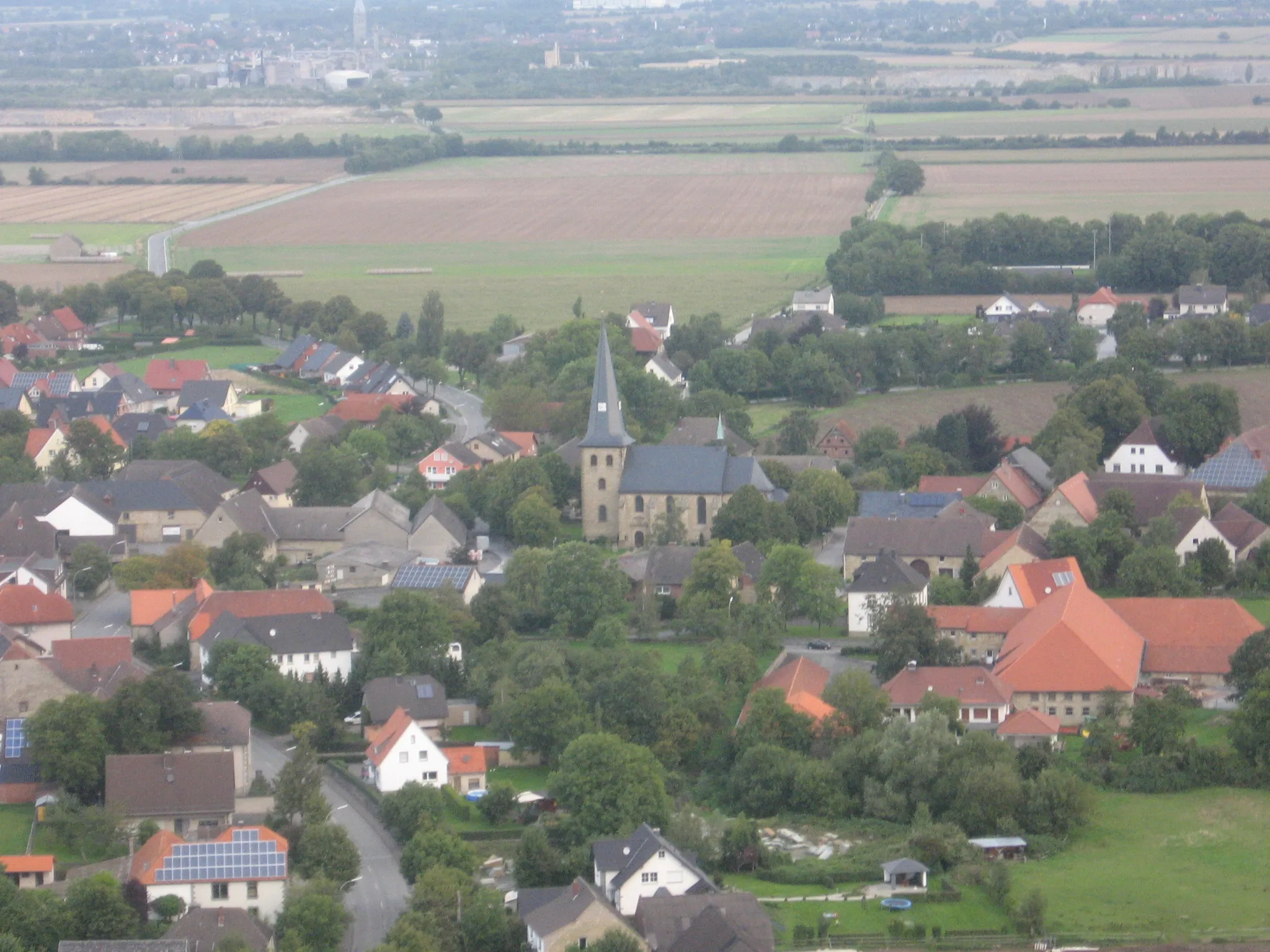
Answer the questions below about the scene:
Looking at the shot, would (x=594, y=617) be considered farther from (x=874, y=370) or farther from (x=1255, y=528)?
(x=874, y=370)

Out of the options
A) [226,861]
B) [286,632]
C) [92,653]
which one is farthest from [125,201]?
[226,861]

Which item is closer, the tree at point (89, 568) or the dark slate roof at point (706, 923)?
the dark slate roof at point (706, 923)

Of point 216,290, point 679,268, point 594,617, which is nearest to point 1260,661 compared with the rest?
point 594,617

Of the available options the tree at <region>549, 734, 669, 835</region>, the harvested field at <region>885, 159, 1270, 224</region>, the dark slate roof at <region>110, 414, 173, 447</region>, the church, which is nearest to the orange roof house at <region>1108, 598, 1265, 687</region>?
the tree at <region>549, 734, 669, 835</region>

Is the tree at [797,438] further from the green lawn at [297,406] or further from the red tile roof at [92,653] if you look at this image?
the red tile roof at [92,653]

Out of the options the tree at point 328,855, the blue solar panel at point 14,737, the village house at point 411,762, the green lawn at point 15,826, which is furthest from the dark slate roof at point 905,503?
the green lawn at point 15,826

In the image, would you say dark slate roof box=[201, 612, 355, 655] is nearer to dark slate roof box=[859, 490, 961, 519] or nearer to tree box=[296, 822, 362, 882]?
tree box=[296, 822, 362, 882]
